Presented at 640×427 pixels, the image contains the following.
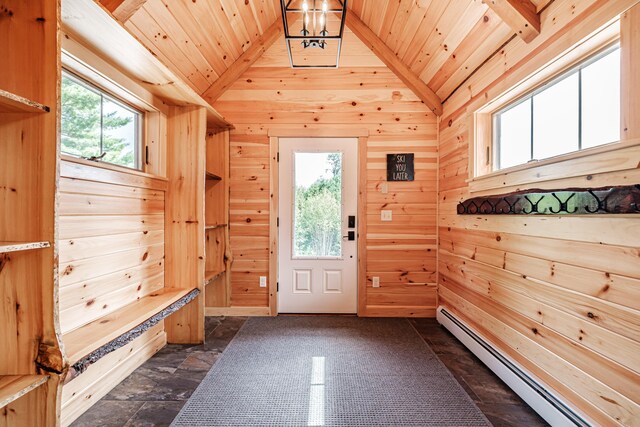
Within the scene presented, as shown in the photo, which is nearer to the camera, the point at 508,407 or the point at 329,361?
the point at 508,407

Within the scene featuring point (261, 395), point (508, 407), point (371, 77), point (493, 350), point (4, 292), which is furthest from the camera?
point (371, 77)

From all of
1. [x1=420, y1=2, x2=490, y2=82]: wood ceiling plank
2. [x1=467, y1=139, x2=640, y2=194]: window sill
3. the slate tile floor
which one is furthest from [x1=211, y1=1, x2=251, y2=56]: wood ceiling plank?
the slate tile floor

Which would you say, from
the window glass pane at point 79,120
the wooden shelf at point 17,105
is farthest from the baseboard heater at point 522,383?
the window glass pane at point 79,120

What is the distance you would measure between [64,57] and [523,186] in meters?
2.75

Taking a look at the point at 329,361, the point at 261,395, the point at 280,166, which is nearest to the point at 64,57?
the point at 280,166

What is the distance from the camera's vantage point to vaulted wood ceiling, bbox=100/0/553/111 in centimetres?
203

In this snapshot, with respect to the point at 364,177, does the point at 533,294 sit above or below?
below

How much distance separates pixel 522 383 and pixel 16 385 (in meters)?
2.53

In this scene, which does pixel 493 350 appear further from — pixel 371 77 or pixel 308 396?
pixel 371 77

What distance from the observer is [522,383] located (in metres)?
1.85

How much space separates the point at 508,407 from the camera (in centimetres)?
180

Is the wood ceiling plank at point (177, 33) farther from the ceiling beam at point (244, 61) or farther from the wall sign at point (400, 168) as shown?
the wall sign at point (400, 168)

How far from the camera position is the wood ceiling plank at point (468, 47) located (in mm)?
2098

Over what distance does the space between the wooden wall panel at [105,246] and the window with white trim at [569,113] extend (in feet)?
8.99
